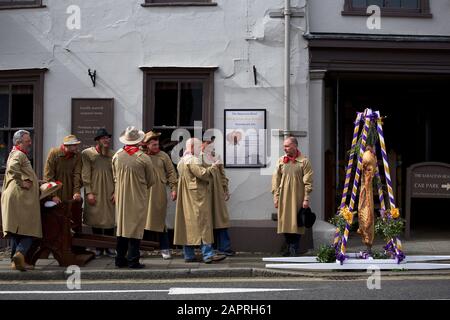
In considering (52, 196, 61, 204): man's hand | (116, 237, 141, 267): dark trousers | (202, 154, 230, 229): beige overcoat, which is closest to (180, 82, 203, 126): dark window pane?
(202, 154, 230, 229): beige overcoat

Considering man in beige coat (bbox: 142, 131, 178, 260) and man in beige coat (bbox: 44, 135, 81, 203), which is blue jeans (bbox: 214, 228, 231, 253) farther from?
man in beige coat (bbox: 44, 135, 81, 203)

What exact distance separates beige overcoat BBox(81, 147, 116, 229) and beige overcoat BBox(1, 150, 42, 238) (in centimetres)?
129

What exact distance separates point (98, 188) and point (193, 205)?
5.35 feet

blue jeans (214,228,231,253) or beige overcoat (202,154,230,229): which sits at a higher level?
beige overcoat (202,154,230,229)

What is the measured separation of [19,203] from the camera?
9922 millimetres

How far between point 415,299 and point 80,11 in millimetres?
7591

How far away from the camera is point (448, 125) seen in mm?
16188

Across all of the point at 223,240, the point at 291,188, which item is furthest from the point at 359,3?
the point at 223,240

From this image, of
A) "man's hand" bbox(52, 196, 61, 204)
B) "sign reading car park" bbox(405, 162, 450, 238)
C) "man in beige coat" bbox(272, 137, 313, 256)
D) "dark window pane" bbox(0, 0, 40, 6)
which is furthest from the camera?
"sign reading car park" bbox(405, 162, 450, 238)

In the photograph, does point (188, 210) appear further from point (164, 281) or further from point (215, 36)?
point (215, 36)

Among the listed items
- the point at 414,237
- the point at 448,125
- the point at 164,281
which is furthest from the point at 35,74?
the point at 448,125

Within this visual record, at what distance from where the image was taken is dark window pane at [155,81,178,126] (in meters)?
12.4

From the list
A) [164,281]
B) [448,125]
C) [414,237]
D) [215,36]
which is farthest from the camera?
[448,125]

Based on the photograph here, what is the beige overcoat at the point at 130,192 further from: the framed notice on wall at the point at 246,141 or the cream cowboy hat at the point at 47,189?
the framed notice on wall at the point at 246,141
